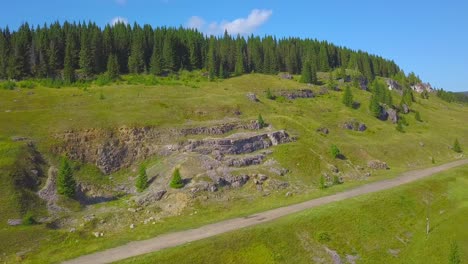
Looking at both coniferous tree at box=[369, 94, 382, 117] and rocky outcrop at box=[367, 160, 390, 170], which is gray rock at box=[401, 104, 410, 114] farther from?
rocky outcrop at box=[367, 160, 390, 170]

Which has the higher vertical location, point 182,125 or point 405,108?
point 182,125

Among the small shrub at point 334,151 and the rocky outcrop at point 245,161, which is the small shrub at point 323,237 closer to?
the rocky outcrop at point 245,161

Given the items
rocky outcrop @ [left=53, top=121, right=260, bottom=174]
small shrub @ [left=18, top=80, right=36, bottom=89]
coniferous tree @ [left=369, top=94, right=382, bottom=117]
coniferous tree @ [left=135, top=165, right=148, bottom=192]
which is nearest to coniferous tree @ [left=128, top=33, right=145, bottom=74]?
small shrub @ [left=18, top=80, right=36, bottom=89]

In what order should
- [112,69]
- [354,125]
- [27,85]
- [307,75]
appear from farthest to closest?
[307,75] → [112,69] → [354,125] → [27,85]

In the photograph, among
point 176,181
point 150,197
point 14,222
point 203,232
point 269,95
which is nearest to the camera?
point 14,222

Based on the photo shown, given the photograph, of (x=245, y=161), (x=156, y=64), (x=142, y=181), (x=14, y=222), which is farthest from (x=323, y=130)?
(x=14, y=222)

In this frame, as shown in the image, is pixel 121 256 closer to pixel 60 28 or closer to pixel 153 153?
pixel 153 153

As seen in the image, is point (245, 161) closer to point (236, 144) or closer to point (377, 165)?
point (236, 144)
